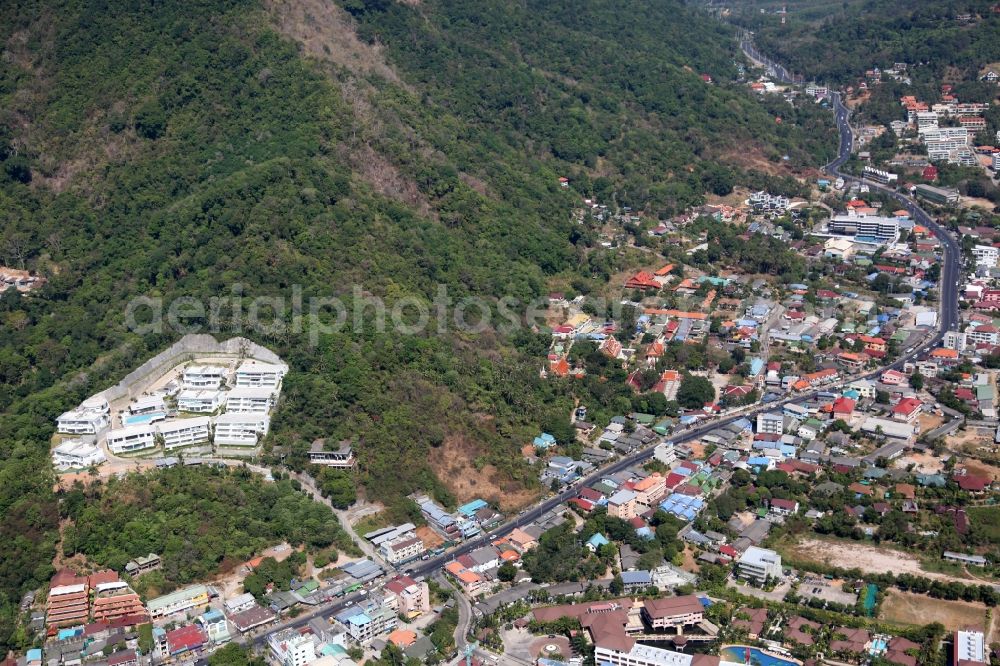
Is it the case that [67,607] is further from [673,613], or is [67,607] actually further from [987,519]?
[987,519]

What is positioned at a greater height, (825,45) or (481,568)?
(825,45)

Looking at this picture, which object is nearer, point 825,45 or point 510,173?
point 510,173

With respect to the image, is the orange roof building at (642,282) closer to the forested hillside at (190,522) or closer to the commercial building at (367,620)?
the forested hillside at (190,522)

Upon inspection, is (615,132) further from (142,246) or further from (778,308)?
(142,246)

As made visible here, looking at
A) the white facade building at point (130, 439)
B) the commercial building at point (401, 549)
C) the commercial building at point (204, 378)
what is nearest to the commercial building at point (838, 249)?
the commercial building at point (401, 549)

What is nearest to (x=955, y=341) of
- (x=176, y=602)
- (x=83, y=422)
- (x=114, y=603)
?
(x=176, y=602)

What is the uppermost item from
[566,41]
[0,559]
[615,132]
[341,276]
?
[566,41]

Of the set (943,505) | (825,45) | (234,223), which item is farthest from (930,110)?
(234,223)
